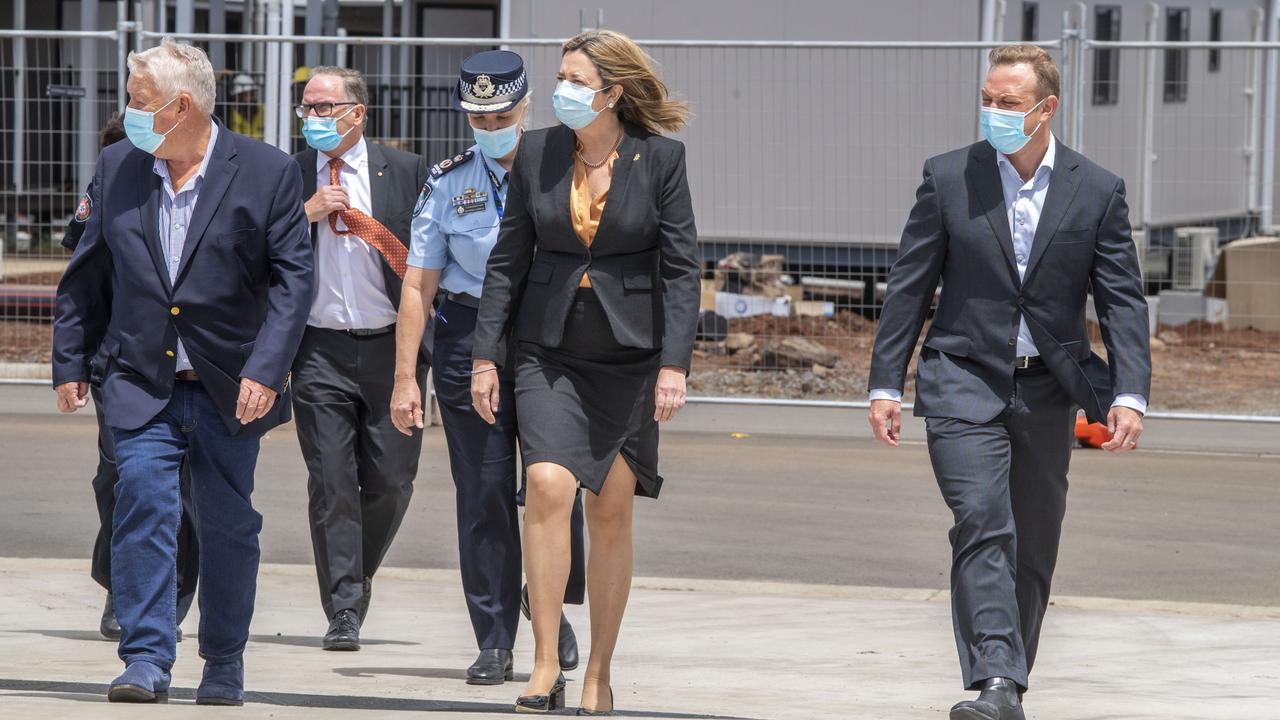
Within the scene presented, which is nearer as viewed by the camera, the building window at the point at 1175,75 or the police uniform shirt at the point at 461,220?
the police uniform shirt at the point at 461,220

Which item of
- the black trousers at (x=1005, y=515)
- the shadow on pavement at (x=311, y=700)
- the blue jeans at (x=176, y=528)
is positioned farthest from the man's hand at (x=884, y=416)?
the blue jeans at (x=176, y=528)

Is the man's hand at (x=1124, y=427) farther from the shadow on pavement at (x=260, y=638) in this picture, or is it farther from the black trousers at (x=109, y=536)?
the black trousers at (x=109, y=536)

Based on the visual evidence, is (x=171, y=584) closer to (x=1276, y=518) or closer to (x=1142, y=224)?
(x=1276, y=518)

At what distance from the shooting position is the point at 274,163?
5.45 meters

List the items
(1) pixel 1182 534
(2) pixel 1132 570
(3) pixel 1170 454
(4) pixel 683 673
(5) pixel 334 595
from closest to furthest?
(4) pixel 683 673
(5) pixel 334 595
(2) pixel 1132 570
(1) pixel 1182 534
(3) pixel 1170 454

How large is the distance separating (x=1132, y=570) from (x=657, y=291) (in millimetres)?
3435

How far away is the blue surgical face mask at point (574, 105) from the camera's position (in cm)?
541

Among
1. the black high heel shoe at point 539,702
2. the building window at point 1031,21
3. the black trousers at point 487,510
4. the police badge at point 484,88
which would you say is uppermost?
the building window at point 1031,21

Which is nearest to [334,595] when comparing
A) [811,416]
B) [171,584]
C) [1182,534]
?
[171,584]

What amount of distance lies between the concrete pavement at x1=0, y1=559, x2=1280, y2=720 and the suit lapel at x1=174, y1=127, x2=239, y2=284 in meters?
1.26

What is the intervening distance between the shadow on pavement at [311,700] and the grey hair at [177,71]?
5.56ft

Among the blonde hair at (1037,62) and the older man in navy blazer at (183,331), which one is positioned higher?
the blonde hair at (1037,62)

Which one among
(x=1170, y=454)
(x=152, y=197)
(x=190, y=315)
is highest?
(x=152, y=197)

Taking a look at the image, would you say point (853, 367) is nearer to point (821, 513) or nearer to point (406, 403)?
point (821, 513)
